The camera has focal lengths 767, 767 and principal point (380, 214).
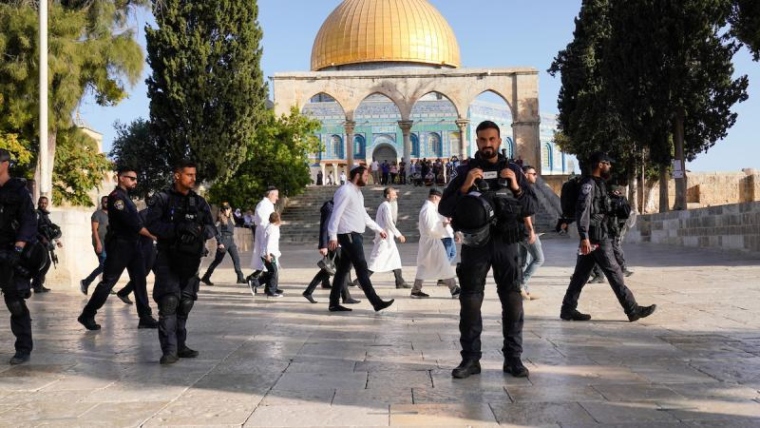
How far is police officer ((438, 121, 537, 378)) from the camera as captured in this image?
473 cm

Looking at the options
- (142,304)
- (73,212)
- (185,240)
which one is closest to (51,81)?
(73,212)

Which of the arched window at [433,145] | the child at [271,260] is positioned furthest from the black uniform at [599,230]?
the arched window at [433,145]

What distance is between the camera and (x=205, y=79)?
26328mm

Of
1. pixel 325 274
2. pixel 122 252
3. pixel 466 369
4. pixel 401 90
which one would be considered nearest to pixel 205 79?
pixel 401 90

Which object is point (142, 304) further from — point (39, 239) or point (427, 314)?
point (427, 314)

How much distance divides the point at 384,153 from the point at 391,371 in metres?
60.2

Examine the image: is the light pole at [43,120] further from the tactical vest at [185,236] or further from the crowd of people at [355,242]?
the tactical vest at [185,236]

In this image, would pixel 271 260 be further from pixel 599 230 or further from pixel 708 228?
pixel 708 228

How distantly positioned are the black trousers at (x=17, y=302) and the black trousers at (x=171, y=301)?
1006mm

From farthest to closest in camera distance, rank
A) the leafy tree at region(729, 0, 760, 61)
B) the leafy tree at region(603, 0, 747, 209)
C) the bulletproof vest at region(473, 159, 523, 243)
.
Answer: the leafy tree at region(603, 0, 747, 209)
the leafy tree at region(729, 0, 760, 61)
the bulletproof vest at region(473, 159, 523, 243)

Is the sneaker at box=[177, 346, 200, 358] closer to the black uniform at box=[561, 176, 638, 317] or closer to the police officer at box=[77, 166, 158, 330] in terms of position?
the police officer at box=[77, 166, 158, 330]

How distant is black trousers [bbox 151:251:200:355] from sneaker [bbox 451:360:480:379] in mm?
2072

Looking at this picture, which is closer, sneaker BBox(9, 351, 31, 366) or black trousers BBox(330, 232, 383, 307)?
sneaker BBox(9, 351, 31, 366)

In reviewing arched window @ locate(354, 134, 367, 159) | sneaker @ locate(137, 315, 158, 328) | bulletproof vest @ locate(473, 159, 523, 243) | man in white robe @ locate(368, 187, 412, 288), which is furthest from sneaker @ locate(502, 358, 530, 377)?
arched window @ locate(354, 134, 367, 159)
